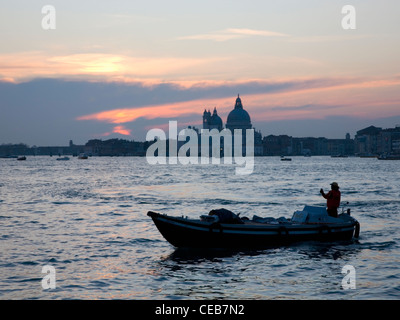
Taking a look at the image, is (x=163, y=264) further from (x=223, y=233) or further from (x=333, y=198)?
(x=333, y=198)

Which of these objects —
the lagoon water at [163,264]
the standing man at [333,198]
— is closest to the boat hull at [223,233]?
the lagoon water at [163,264]

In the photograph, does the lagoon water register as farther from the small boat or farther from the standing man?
the standing man

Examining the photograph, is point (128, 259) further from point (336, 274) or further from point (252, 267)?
point (336, 274)

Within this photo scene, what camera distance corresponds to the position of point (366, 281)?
1468 cm

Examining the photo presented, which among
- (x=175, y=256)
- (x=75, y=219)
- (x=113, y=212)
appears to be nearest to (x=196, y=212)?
(x=113, y=212)

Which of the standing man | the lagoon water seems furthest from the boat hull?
the standing man

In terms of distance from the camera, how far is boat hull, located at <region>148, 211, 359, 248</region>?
62.3 feet

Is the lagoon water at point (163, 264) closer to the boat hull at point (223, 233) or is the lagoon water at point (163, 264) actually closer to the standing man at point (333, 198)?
the boat hull at point (223, 233)

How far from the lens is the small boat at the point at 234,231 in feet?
62.4

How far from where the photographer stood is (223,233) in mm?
19078
